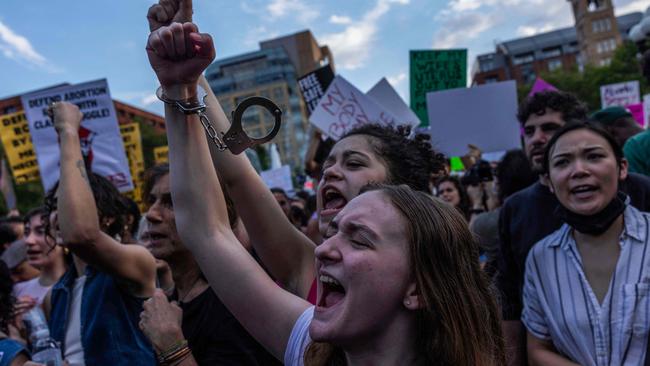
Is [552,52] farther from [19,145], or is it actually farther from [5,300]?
[5,300]

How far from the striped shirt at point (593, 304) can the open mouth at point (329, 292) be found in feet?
4.08

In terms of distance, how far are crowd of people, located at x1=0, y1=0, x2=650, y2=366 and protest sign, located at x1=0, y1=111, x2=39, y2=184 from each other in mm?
2875

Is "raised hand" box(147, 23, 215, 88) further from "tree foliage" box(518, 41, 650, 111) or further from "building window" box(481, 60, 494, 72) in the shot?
"building window" box(481, 60, 494, 72)

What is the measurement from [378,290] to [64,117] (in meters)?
2.02

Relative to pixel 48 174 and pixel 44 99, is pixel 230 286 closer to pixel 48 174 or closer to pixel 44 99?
pixel 48 174

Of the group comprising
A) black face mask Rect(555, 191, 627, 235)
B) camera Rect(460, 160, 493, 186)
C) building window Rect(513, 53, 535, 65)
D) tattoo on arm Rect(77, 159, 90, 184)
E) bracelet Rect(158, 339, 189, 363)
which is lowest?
bracelet Rect(158, 339, 189, 363)

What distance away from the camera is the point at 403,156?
2342mm

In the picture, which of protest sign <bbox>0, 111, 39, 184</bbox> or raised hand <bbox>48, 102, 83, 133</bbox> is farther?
protest sign <bbox>0, 111, 39, 184</bbox>

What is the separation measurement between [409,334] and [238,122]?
78 centimetres

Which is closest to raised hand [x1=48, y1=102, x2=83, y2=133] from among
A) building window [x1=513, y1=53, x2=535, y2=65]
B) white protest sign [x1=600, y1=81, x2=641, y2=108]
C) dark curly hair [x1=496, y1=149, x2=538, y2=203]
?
dark curly hair [x1=496, y1=149, x2=538, y2=203]

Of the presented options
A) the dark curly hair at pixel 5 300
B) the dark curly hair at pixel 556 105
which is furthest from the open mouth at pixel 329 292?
the dark curly hair at pixel 556 105

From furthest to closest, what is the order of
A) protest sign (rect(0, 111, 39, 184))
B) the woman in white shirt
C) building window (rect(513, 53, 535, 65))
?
1. building window (rect(513, 53, 535, 65))
2. protest sign (rect(0, 111, 39, 184))
3. the woman in white shirt

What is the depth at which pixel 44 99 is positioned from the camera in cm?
515

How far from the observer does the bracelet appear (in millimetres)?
2000
